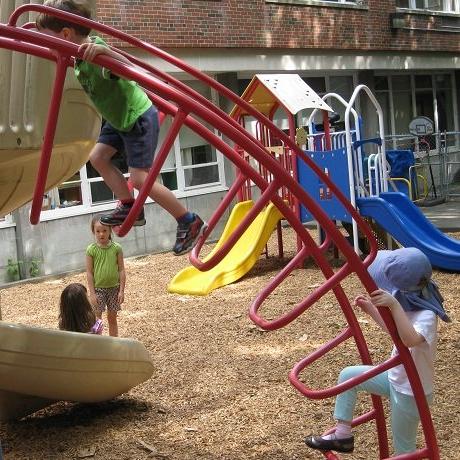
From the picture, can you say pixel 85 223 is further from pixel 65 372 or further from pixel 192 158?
pixel 65 372

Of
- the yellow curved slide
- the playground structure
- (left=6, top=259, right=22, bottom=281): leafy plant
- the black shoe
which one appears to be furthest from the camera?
(left=6, top=259, right=22, bottom=281): leafy plant

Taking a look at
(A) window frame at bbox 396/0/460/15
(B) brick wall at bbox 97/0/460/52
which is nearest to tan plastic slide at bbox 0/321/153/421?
(B) brick wall at bbox 97/0/460/52

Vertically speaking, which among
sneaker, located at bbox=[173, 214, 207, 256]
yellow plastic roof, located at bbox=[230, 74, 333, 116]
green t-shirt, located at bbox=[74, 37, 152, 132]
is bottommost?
sneaker, located at bbox=[173, 214, 207, 256]

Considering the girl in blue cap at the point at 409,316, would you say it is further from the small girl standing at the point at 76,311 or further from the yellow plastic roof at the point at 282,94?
the yellow plastic roof at the point at 282,94

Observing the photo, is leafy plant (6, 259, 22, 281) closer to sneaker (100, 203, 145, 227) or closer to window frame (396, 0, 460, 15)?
sneaker (100, 203, 145, 227)

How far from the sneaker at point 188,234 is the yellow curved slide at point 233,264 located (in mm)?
5320

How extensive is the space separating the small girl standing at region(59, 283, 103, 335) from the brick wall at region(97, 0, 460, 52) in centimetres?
770

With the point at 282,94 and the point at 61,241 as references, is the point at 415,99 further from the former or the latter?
the point at 61,241

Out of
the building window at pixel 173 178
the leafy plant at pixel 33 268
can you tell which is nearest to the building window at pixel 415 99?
the building window at pixel 173 178

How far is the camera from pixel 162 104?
11.1 feet

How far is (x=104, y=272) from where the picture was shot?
6004mm

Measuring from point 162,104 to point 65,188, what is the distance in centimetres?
898

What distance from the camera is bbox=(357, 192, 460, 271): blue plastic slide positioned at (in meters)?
8.83

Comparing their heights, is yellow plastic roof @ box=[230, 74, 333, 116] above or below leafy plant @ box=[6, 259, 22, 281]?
above
